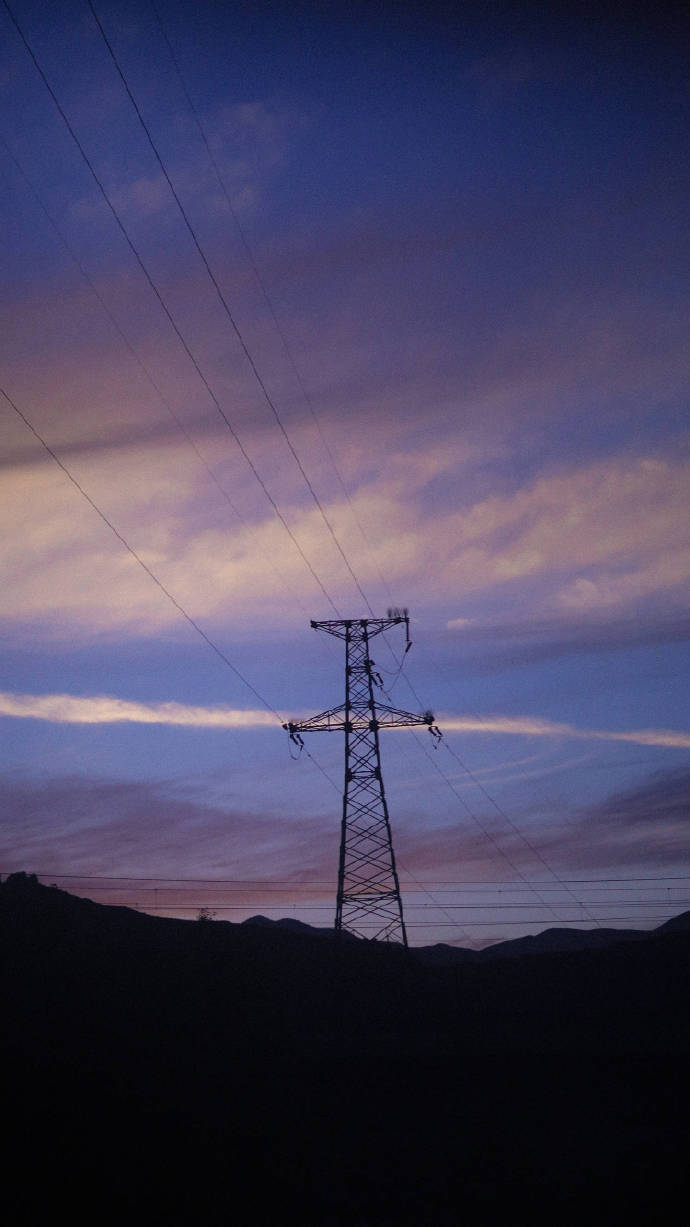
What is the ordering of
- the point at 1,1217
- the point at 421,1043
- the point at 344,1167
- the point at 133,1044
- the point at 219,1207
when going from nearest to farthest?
1. the point at 1,1217
2. the point at 219,1207
3. the point at 344,1167
4. the point at 133,1044
5. the point at 421,1043

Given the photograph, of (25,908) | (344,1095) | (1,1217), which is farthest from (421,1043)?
(25,908)

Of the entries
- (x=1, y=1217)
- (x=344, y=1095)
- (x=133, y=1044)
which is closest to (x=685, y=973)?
(x=344, y=1095)

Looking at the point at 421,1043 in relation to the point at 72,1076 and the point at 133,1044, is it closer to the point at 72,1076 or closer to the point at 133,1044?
the point at 133,1044

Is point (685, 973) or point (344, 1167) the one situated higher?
point (685, 973)

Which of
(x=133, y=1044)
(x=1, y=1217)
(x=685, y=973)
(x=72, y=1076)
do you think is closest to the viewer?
(x=1, y=1217)

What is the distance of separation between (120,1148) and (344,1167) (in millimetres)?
5641

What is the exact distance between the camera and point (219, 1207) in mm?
20109

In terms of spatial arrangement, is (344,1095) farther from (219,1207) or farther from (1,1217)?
(1,1217)

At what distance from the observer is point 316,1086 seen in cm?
2961

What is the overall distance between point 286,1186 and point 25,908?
1350 inches

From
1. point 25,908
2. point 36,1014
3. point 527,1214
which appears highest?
point 25,908

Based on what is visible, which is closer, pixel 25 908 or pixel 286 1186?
pixel 286 1186

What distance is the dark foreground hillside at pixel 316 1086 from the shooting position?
68.3 ft

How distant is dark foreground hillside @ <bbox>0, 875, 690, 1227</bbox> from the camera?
68.3 feet
